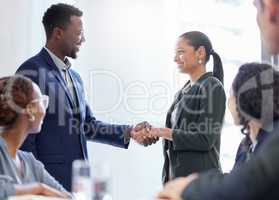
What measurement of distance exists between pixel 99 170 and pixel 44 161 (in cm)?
116

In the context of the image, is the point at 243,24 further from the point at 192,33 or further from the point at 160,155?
the point at 160,155

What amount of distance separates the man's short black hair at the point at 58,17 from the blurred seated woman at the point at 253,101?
117 centimetres

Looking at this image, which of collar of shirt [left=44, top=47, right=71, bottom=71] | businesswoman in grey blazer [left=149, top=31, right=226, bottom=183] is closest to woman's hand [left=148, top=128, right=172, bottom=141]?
businesswoman in grey blazer [left=149, top=31, right=226, bottom=183]

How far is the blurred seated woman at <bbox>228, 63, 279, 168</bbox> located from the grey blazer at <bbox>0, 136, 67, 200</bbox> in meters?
0.80

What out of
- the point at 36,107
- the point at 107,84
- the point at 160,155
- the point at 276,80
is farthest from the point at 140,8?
the point at 36,107

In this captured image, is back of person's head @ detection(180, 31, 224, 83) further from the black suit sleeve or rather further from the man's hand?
the man's hand

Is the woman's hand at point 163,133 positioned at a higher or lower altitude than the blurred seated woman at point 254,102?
lower

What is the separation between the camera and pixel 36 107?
5.69 feet

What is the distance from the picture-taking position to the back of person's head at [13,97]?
65.2 inches

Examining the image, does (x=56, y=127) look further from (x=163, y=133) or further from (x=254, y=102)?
(x=254, y=102)

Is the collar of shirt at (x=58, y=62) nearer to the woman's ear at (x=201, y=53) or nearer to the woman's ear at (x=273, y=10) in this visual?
the woman's ear at (x=201, y=53)

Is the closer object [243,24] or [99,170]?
[99,170]

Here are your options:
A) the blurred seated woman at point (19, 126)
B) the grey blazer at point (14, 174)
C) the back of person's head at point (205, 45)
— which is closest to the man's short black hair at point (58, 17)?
the back of person's head at point (205, 45)

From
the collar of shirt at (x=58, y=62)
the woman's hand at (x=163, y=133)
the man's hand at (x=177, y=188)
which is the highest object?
the collar of shirt at (x=58, y=62)
